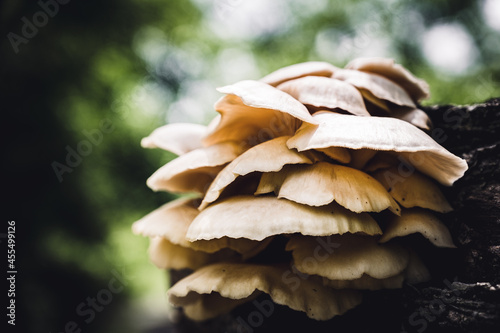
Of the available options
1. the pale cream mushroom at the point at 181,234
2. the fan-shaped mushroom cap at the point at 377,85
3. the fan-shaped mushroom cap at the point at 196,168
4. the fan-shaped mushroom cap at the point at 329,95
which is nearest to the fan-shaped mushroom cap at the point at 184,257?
the pale cream mushroom at the point at 181,234

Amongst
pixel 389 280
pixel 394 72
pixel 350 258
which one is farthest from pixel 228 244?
pixel 394 72

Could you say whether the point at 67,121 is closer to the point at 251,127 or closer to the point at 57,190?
the point at 57,190

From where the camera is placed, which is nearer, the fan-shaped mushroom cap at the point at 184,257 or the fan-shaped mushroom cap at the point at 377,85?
the fan-shaped mushroom cap at the point at 377,85

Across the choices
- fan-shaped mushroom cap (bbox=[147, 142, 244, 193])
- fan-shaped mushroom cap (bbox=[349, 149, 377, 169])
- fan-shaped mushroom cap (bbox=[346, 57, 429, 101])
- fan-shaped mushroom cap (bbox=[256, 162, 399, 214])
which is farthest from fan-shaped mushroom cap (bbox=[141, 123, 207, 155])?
fan-shaped mushroom cap (bbox=[346, 57, 429, 101])

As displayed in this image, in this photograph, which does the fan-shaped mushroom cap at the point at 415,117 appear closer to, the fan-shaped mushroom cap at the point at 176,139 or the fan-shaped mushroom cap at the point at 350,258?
the fan-shaped mushroom cap at the point at 350,258

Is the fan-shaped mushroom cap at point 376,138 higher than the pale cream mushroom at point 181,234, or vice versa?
the fan-shaped mushroom cap at point 376,138
